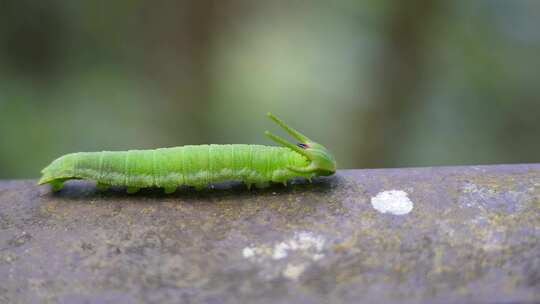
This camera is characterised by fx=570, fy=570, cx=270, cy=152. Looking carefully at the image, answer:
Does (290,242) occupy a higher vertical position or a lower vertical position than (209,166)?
lower

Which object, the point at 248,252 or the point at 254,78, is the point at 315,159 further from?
the point at 254,78

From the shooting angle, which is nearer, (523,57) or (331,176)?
(331,176)

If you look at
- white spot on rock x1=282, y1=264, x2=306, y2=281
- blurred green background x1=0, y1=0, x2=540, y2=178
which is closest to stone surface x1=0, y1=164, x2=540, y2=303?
white spot on rock x1=282, y1=264, x2=306, y2=281

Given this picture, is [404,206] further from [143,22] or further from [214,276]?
[143,22]

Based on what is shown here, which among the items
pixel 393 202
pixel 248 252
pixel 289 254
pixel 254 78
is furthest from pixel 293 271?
pixel 254 78

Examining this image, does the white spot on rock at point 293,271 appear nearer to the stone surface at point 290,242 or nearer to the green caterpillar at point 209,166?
the stone surface at point 290,242

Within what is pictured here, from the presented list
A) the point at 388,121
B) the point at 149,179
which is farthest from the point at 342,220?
the point at 388,121
